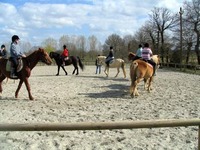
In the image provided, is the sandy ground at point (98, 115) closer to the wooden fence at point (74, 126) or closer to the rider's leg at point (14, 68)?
the rider's leg at point (14, 68)

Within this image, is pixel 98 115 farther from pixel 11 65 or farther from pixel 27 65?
pixel 11 65

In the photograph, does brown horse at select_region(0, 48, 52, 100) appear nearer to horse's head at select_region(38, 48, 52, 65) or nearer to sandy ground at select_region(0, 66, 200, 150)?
horse's head at select_region(38, 48, 52, 65)

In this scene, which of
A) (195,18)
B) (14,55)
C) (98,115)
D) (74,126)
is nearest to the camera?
(74,126)

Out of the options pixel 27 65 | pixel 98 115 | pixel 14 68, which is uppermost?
pixel 27 65

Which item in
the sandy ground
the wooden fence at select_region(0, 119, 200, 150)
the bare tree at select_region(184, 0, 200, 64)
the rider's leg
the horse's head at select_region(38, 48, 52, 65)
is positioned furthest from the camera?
the bare tree at select_region(184, 0, 200, 64)

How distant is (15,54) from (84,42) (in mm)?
72741

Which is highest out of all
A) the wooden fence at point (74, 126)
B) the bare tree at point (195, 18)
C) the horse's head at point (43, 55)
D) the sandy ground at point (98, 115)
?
the bare tree at point (195, 18)

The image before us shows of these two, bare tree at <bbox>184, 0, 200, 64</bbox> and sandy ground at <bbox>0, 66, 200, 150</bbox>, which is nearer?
sandy ground at <bbox>0, 66, 200, 150</bbox>

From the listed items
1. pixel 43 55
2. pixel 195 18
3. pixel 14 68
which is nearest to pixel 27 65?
pixel 14 68

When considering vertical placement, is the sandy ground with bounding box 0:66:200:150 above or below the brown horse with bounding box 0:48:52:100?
below

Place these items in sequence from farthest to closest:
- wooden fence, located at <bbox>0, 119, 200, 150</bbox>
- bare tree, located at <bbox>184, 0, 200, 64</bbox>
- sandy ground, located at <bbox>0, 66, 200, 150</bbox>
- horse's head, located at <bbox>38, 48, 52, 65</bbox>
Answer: bare tree, located at <bbox>184, 0, 200, 64</bbox> < horse's head, located at <bbox>38, 48, 52, 65</bbox> < sandy ground, located at <bbox>0, 66, 200, 150</bbox> < wooden fence, located at <bbox>0, 119, 200, 150</bbox>

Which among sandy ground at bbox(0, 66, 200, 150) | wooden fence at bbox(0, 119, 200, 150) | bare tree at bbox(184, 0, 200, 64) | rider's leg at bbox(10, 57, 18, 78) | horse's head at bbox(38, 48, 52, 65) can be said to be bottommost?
sandy ground at bbox(0, 66, 200, 150)

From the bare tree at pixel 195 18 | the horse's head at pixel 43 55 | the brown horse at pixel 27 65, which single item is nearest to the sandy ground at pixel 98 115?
the brown horse at pixel 27 65

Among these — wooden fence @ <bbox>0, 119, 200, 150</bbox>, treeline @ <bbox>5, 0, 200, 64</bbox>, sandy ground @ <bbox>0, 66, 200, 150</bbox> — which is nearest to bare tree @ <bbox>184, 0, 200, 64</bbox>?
treeline @ <bbox>5, 0, 200, 64</bbox>
